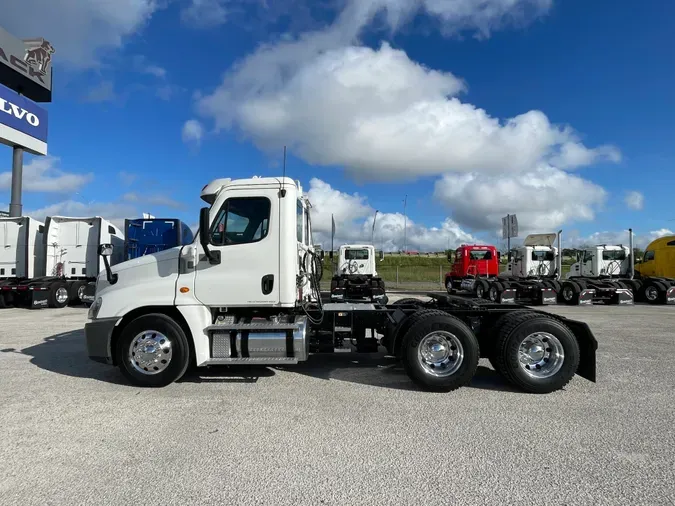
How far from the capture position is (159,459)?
138 inches

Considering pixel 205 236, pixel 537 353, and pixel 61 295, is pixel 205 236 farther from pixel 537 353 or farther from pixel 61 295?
pixel 61 295

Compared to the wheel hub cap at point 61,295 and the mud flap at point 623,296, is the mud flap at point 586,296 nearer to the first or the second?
the mud flap at point 623,296

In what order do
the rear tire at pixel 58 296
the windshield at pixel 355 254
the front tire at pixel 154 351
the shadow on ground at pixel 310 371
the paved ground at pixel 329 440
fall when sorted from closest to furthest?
the paved ground at pixel 329 440 → the front tire at pixel 154 351 → the shadow on ground at pixel 310 371 → the rear tire at pixel 58 296 → the windshield at pixel 355 254

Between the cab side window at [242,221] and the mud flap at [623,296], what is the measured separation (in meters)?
17.5

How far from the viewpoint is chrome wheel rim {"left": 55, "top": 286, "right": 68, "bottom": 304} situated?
15398mm

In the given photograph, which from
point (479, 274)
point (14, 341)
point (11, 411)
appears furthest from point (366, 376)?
point (479, 274)

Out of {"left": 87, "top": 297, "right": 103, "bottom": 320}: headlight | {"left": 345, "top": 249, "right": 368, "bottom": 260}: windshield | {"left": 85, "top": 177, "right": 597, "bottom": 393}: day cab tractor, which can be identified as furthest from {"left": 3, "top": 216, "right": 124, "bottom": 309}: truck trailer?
{"left": 85, "top": 177, "right": 597, "bottom": 393}: day cab tractor

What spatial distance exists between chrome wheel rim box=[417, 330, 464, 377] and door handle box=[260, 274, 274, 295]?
2.03 meters

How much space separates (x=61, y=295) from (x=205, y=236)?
13.4 meters

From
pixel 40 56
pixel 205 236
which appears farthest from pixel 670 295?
pixel 40 56

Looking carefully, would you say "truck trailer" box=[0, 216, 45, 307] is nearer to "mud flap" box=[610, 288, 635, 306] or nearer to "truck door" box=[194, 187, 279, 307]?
"truck door" box=[194, 187, 279, 307]

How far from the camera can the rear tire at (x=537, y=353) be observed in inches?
203

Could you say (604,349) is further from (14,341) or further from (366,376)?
(14,341)

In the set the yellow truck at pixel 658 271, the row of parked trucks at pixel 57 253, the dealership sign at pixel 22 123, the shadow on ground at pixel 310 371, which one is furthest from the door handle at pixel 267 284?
the dealership sign at pixel 22 123
